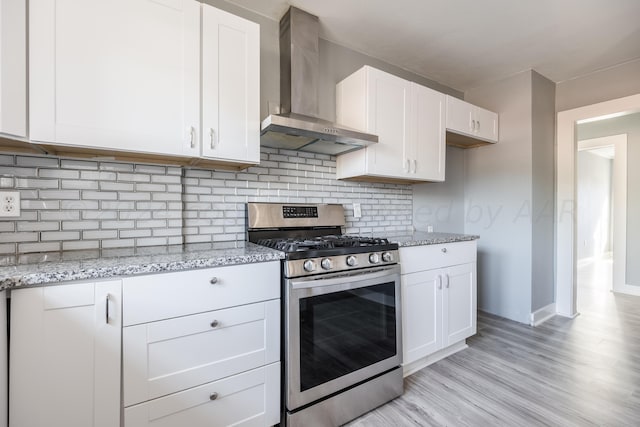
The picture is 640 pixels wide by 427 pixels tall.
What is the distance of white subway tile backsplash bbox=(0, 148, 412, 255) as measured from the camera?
1.46 metres

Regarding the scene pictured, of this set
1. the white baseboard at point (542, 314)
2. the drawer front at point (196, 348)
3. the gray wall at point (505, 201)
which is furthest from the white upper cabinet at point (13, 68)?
the white baseboard at point (542, 314)

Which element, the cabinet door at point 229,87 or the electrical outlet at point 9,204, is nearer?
the electrical outlet at point 9,204

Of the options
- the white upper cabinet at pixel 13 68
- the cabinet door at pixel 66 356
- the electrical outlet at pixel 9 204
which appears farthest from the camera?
the electrical outlet at pixel 9 204

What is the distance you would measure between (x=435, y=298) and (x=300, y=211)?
47.7 inches

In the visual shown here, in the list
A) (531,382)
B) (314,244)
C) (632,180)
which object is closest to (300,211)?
(314,244)

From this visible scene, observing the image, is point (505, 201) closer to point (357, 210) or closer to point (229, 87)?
point (357, 210)

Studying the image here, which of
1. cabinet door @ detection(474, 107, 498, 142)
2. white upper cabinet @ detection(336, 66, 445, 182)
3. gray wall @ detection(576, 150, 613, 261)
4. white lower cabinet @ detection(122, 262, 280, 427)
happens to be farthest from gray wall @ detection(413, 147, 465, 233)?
gray wall @ detection(576, 150, 613, 261)

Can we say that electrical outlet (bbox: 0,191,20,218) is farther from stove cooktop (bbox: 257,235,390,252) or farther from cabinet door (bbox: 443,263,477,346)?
cabinet door (bbox: 443,263,477,346)

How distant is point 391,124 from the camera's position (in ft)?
7.73

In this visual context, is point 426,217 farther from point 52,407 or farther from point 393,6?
point 52,407

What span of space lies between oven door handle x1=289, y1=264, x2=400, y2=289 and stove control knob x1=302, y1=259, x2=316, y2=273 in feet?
0.15

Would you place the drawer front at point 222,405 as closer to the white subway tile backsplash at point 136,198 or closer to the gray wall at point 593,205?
the white subway tile backsplash at point 136,198

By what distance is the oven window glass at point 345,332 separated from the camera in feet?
5.13

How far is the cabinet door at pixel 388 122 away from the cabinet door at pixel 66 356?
5.94 ft
